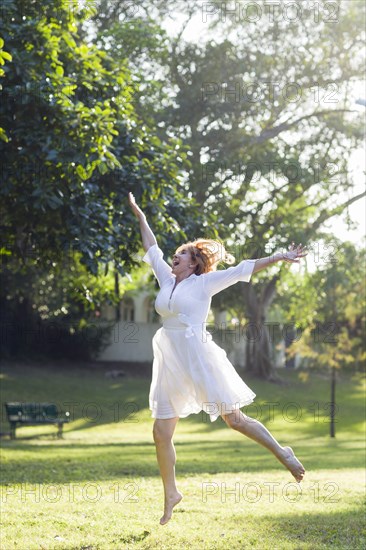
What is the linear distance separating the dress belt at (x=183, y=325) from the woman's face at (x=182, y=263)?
436 millimetres

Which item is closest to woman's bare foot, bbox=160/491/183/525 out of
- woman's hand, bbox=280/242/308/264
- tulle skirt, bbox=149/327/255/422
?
tulle skirt, bbox=149/327/255/422

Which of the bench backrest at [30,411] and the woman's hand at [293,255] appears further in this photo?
the bench backrest at [30,411]

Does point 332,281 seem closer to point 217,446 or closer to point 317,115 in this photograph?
point 317,115

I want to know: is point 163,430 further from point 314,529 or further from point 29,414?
point 29,414

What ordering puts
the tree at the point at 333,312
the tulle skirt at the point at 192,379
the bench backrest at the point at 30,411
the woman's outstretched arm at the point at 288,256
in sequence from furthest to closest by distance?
the tree at the point at 333,312 < the bench backrest at the point at 30,411 < the tulle skirt at the point at 192,379 < the woman's outstretched arm at the point at 288,256

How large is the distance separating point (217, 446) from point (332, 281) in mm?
18289

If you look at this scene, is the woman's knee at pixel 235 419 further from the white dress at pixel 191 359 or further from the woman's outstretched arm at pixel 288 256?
the woman's outstretched arm at pixel 288 256

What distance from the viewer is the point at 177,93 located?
30938 mm

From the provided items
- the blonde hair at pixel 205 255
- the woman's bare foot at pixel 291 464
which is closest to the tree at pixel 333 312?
the woman's bare foot at pixel 291 464

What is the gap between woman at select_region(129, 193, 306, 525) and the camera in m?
7.61

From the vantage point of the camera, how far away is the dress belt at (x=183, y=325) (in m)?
7.75

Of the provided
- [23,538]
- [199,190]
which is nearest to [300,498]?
[23,538]

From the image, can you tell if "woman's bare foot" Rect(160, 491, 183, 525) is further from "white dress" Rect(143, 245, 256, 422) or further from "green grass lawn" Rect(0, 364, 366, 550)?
"white dress" Rect(143, 245, 256, 422)

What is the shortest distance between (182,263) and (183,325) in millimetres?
569
